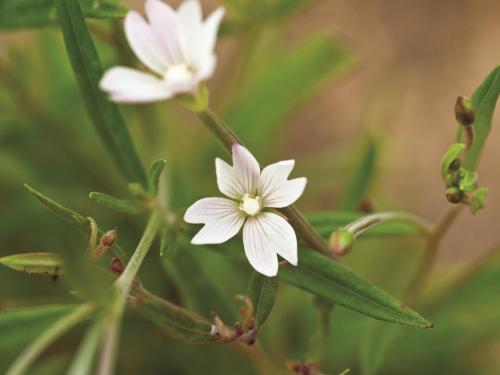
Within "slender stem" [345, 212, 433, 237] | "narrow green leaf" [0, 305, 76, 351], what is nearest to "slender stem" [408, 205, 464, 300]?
"slender stem" [345, 212, 433, 237]

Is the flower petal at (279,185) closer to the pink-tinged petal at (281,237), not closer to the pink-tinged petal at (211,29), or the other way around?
the pink-tinged petal at (281,237)

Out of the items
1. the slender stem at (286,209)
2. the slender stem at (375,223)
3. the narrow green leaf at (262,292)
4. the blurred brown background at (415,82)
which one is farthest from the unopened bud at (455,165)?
the blurred brown background at (415,82)

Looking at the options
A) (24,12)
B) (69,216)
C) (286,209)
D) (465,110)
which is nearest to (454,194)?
(465,110)

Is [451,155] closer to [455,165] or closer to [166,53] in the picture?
[455,165]

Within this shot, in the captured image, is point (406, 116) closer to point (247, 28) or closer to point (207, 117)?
point (247, 28)

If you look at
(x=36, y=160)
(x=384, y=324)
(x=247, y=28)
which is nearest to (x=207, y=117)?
(x=384, y=324)
